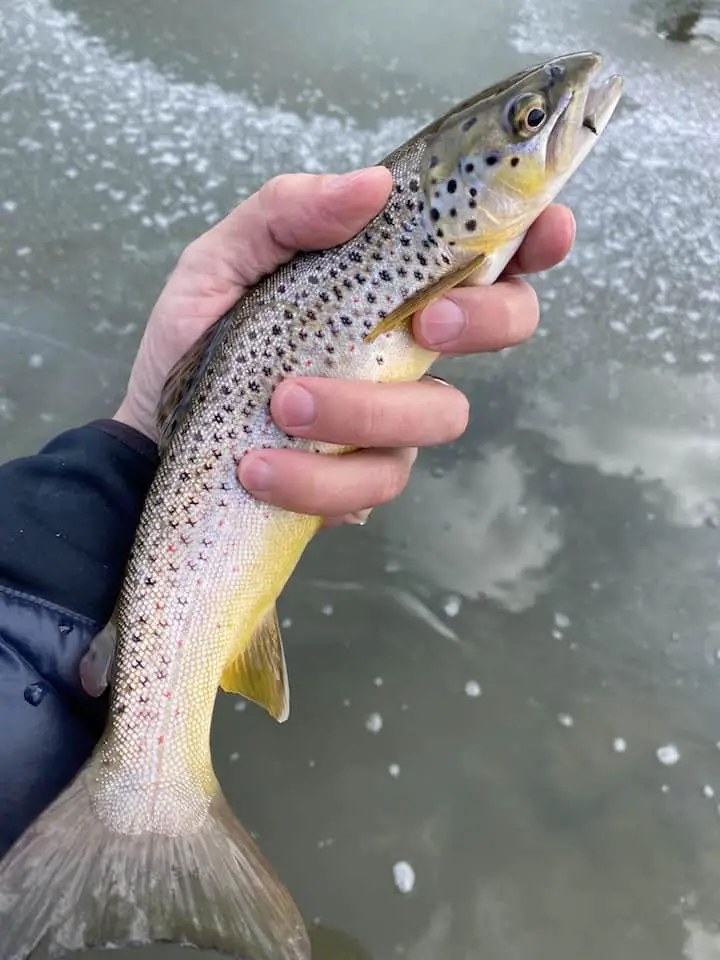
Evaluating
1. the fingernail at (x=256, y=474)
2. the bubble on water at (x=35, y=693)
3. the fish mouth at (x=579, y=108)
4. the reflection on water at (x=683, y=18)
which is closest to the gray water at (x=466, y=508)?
the reflection on water at (x=683, y=18)

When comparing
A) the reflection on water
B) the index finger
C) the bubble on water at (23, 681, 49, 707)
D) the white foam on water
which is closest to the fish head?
the index finger

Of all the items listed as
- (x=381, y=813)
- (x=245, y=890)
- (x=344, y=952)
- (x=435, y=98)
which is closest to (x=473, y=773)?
(x=381, y=813)

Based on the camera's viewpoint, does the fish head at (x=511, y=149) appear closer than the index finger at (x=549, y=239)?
Yes

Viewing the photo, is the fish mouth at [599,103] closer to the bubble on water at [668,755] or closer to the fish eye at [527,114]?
the fish eye at [527,114]

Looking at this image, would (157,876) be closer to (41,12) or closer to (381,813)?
(381,813)

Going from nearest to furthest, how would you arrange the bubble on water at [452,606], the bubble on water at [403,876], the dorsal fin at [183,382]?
the dorsal fin at [183,382], the bubble on water at [403,876], the bubble on water at [452,606]

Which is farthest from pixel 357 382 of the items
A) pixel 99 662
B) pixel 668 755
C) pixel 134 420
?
pixel 668 755

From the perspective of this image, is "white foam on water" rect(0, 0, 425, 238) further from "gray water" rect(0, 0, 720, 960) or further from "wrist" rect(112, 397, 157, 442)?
"wrist" rect(112, 397, 157, 442)

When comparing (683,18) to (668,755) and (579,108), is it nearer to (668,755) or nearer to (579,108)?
(579,108)
